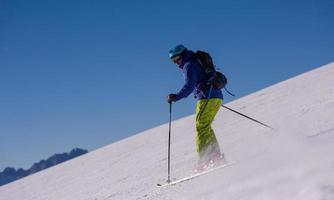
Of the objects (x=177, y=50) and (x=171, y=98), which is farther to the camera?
(x=171, y=98)

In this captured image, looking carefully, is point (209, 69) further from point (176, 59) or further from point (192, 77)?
point (176, 59)

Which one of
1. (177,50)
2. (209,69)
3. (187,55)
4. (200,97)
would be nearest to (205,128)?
(200,97)

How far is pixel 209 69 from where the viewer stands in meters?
7.45

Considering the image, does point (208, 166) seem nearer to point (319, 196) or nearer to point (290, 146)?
point (290, 146)

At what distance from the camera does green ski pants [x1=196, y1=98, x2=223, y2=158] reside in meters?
7.32

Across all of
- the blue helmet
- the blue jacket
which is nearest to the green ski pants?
the blue jacket

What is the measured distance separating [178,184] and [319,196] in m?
3.34

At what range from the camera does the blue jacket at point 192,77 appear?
7.38 metres

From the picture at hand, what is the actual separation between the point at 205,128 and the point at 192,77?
817 millimetres

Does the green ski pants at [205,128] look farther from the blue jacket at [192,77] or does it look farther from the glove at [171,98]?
A: the glove at [171,98]

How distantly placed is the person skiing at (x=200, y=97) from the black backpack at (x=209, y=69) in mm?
48

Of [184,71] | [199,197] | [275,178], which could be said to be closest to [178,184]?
[199,197]

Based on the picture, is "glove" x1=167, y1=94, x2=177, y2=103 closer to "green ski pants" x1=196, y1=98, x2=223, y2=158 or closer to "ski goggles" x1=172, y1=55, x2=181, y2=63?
"green ski pants" x1=196, y1=98, x2=223, y2=158

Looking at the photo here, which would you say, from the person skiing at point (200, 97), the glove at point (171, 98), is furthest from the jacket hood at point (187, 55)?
the glove at point (171, 98)
